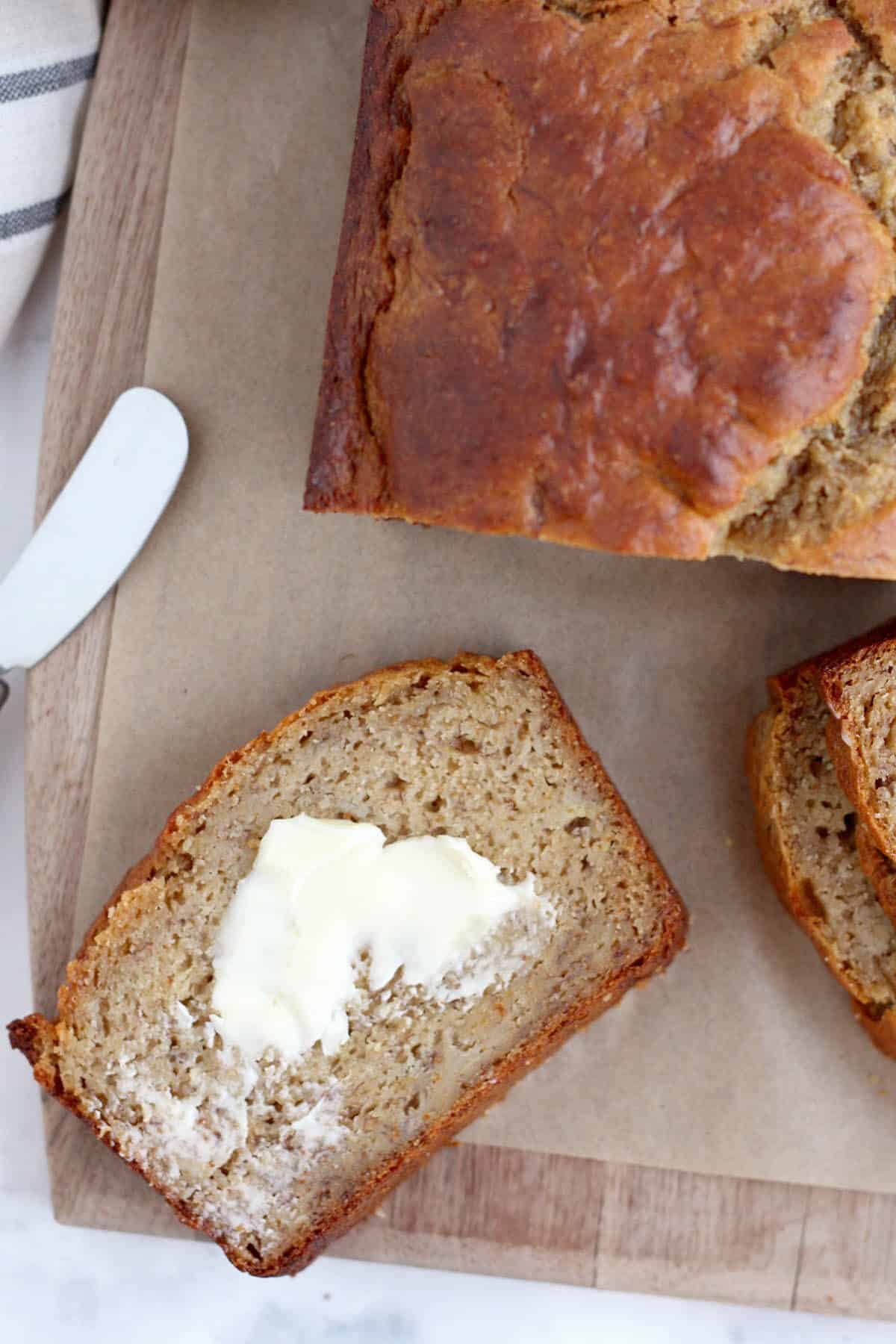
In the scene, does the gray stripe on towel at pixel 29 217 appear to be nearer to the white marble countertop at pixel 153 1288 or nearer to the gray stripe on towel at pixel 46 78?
the white marble countertop at pixel 153 1288

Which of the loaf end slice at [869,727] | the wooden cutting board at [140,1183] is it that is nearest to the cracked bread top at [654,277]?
the loaf end slice at [869,727]

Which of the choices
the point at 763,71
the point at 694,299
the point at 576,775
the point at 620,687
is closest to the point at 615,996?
the point at 576,775

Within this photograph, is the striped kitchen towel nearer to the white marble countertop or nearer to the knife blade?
the white marble countertop

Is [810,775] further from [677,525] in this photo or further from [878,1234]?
[878,1234]

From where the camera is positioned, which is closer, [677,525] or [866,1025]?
[677,525]

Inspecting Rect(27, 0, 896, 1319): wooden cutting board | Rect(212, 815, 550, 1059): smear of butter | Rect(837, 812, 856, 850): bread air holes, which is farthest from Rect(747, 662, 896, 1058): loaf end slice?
Rect(212, 815, 550, 1059): smear of butter

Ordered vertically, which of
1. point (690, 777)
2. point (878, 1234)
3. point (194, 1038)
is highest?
point (690, 777)

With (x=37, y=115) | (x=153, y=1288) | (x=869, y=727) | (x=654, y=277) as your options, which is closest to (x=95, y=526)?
(x=37, y=115)
